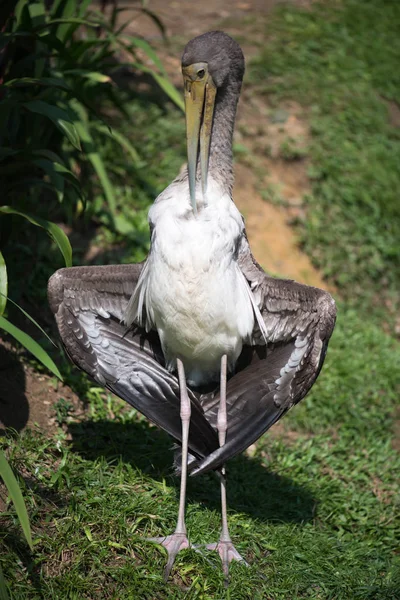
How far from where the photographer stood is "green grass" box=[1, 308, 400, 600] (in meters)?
3.52

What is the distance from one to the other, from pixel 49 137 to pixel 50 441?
7.01 ft

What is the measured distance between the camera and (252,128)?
25.1 feet

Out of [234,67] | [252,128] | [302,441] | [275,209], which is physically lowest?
[302,441]

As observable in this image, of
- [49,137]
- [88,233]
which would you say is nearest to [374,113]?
[88,233]

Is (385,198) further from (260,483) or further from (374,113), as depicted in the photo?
(260,483)

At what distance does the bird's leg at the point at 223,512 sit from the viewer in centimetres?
376

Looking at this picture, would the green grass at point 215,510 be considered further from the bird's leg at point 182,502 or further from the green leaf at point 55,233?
the green leaf at point 55,233

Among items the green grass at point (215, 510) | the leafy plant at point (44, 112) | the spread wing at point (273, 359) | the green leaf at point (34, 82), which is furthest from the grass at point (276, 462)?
the green leaf at point (34, 82)

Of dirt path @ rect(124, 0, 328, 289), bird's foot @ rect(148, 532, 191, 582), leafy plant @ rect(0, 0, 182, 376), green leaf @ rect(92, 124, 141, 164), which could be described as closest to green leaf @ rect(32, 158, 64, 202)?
leafy plant @ rect(0, 0, 182, 376)

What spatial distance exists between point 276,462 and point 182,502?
120 cm

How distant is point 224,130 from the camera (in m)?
4.27

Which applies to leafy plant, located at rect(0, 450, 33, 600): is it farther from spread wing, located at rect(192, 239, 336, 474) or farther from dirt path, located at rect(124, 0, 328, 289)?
dirt path, located at rect(124, 0, 328, 289)

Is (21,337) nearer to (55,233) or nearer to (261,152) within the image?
(55,233)

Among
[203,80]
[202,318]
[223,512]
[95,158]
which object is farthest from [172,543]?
[95,158]
